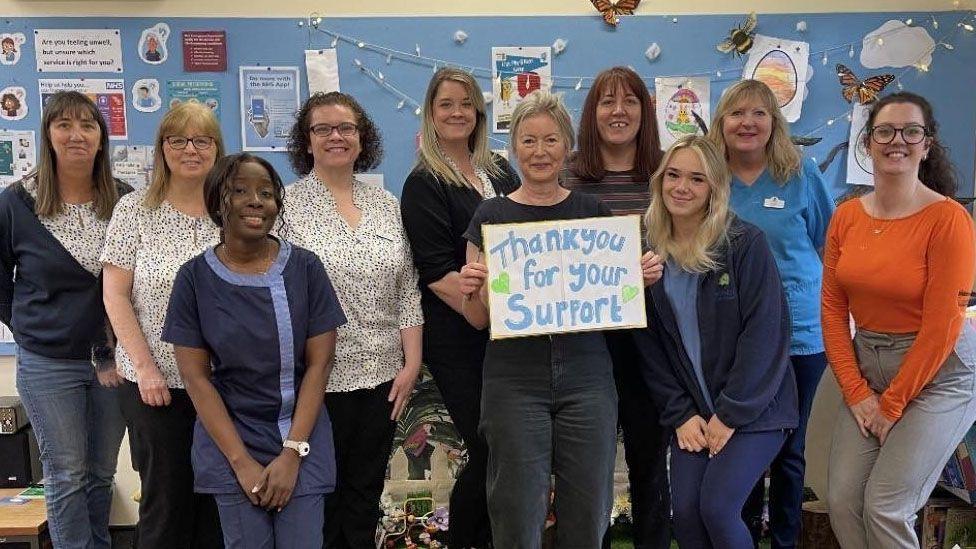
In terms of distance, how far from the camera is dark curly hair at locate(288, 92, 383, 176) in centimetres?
210

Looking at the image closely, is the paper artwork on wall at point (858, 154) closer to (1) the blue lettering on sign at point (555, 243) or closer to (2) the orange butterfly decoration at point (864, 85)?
(2) the orange butterfly decoration at point (864, 85)

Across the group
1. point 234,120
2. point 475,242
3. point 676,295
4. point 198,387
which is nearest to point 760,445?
point 676,295

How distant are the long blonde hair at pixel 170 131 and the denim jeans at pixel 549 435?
105cm

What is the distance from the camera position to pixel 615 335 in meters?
2.07

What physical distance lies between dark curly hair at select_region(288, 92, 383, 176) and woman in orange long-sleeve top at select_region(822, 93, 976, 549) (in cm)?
144

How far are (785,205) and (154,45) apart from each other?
2535mm

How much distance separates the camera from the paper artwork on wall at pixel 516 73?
119 inches

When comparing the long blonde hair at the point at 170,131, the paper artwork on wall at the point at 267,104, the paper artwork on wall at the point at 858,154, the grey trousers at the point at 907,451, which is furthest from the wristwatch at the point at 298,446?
the paper artwork on wall at the point at 858,154

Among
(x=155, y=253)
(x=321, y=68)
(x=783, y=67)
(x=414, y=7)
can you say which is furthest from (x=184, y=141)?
(x=783, y=67)

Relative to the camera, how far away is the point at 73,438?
221 cm

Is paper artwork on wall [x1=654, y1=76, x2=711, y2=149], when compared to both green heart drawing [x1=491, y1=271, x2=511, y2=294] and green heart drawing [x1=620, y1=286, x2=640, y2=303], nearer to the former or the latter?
green heart drawing [x1=620, y1=286, x2=640, y2=303]

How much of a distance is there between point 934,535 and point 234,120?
3.27 meters

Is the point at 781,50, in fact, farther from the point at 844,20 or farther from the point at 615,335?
the point at 615,335

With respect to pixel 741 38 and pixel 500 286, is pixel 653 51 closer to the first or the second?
pixel 741 38
